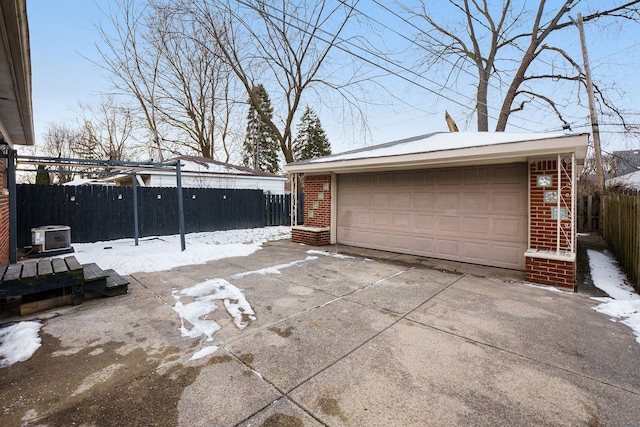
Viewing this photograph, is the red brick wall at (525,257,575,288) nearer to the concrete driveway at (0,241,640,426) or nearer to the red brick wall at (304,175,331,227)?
the concrete driveway at (0,241,640,426)

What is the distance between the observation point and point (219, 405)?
79.1 inches

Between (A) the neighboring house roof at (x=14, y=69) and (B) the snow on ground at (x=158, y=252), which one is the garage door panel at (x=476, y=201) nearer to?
(B) the snow on ground at (x=158, y=252)

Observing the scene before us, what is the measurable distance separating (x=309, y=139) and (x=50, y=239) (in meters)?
29.8

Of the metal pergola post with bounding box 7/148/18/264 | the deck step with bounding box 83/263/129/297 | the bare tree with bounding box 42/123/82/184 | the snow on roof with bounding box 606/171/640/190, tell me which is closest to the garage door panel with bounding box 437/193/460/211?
the deck step with bounding box 83/263/129/297

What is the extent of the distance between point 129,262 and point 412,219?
6076mm

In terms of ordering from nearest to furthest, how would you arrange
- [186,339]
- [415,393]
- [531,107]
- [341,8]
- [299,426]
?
1. [299,426]
2. [415,393]
3. [186,339]
4. [341,8]
5. [531,107]

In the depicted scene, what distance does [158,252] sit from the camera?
23.2 feet

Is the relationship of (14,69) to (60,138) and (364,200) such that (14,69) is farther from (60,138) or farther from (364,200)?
(60,138)

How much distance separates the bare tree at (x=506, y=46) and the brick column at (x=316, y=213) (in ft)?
31.1

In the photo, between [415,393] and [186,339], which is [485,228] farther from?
[186,339]

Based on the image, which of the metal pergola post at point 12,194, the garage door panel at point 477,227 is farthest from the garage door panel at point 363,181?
the metal pergola post at point 12,194

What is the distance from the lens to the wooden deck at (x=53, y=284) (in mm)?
3398

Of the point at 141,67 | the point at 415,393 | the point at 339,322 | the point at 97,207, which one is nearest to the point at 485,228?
the point at 339,322

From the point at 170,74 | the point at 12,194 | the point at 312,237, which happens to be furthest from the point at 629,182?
the point at 170,74
